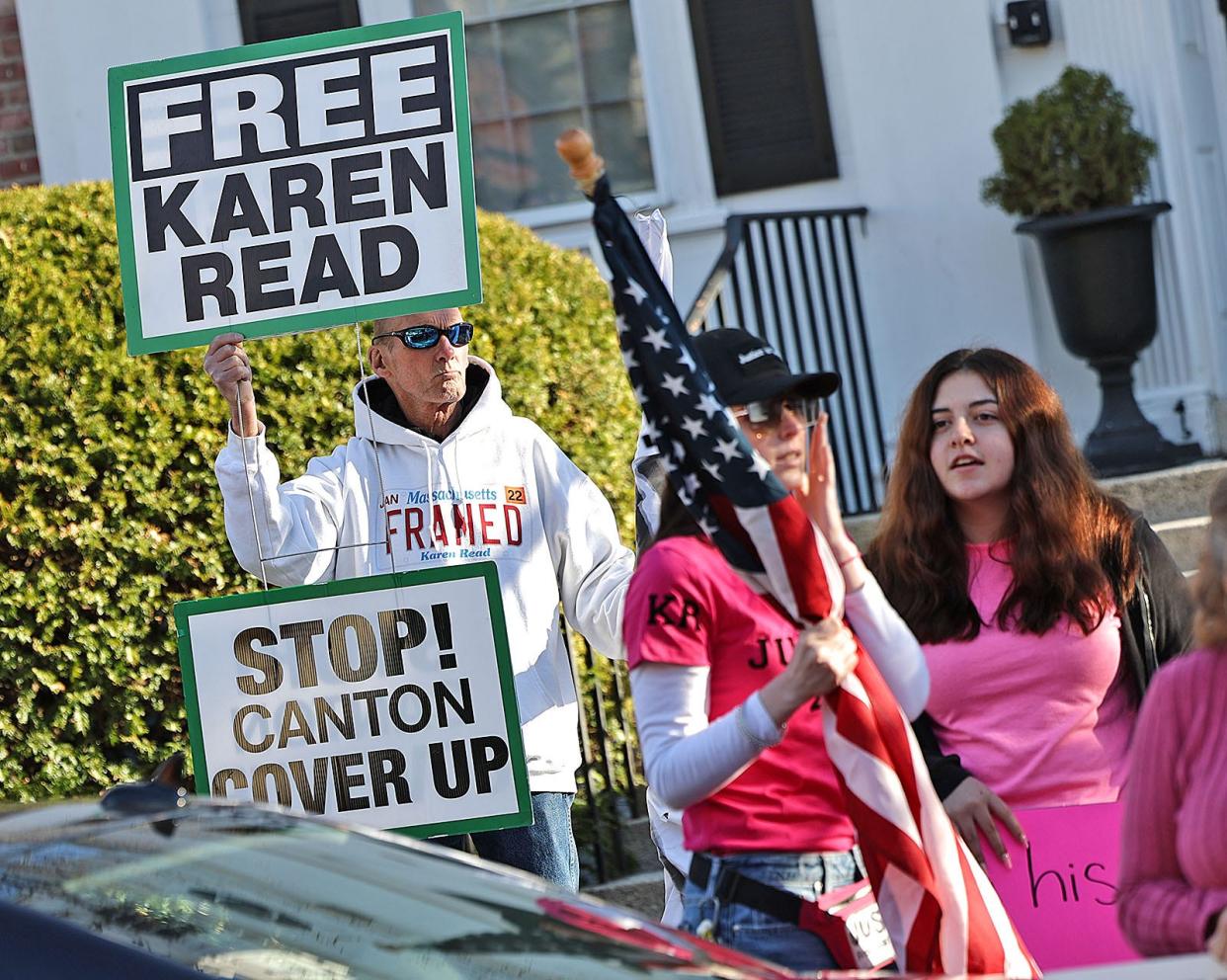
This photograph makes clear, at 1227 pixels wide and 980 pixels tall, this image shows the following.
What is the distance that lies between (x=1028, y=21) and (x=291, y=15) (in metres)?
3.68

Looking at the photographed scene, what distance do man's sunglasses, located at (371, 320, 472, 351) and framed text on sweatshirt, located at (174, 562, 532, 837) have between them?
0.52 metres

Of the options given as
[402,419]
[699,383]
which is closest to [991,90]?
[402,419]

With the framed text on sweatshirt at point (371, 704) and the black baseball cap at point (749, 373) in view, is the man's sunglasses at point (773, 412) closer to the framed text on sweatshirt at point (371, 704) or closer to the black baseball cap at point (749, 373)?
the black baseball cap at point (749, 373)

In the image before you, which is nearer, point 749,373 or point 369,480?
point 749,373

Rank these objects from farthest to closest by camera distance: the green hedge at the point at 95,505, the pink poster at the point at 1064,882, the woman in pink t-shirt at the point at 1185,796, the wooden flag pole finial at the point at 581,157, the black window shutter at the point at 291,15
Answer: the black window shutter at the point at 291,15
the green hedge at the point at 95,505
the pink poster at the point at 1064,882
the wooden flag pole finial at the point at 581,157
the woman in pink t-shirt at the point at 1185,796

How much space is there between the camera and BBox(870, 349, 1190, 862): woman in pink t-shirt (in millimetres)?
3309

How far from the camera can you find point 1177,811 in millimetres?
2410

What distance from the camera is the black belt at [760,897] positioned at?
2.69m

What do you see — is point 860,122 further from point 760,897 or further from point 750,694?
point 760,897

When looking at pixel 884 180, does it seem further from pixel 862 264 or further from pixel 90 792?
pixel 90 792

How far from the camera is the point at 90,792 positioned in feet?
19.0

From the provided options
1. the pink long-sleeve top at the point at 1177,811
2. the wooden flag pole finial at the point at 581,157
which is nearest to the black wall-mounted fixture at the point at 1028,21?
the wooden flag pole finial at the point at 581,157

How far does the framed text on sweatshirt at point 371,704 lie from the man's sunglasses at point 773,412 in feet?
3.85

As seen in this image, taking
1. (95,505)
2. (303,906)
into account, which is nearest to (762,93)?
(95,505)
